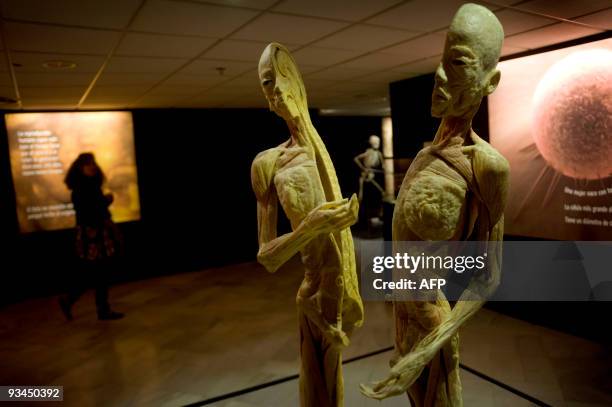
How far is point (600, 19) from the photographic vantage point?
3350mm

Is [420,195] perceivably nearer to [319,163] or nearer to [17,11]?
[319,163]

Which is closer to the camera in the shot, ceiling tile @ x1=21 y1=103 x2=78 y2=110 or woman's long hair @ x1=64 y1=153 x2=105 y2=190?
woman's long hair @ x1=64 y1=153 x2=105 y2=190

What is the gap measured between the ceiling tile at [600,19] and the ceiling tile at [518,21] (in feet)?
0.72

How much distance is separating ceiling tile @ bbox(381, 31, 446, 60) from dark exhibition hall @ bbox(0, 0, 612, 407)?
1.4 inches

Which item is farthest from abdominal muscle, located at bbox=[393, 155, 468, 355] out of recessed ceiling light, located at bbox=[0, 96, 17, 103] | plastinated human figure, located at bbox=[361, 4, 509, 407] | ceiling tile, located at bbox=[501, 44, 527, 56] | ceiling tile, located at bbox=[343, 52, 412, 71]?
recessed ceiling light, located at bbox=[0, 96, 17, 103]

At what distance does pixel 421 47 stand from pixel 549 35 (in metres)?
1.02

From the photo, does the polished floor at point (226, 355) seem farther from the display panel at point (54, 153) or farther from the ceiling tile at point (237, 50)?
the ceiling tile at point (237, 50)

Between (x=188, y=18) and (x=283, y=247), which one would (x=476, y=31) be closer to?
(x=283, y=247)

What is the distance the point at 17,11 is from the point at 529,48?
13.4 ft

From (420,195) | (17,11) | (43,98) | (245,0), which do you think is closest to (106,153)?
(43,98)

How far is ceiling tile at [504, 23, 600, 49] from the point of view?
3576 millimetres

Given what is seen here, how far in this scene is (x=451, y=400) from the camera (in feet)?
5.57

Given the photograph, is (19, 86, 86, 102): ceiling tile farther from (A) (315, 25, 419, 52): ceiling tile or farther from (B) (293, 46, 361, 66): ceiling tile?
(A) (315, 25, 419, 52): ceiling tile

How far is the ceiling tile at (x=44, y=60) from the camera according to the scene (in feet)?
11.8
